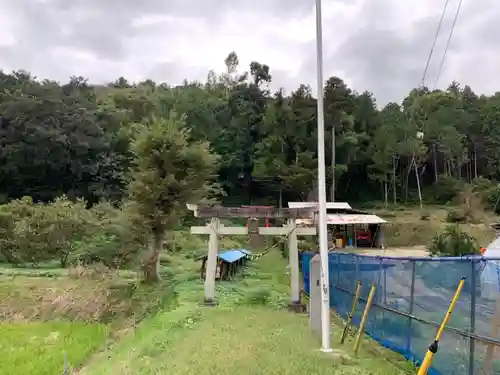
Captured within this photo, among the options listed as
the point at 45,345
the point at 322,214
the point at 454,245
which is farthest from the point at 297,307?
the point at 454,245

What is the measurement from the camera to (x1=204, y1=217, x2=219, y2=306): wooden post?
41.5 feet

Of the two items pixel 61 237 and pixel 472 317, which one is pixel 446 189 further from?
pixel 472 317

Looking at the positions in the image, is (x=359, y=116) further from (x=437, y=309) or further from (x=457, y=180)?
(x=437, y=309)

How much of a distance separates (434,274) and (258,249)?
18.3 meters

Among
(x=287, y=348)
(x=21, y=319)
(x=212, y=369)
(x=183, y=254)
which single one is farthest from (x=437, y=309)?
(x=183, y=254)

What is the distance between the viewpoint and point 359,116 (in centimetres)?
4547

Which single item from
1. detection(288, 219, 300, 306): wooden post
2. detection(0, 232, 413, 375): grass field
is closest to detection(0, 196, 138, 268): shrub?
detection(0, 232, 413, 375): grass field

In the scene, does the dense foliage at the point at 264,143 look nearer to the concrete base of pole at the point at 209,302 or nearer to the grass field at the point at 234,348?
the concrete base of pole at the point at 209,302

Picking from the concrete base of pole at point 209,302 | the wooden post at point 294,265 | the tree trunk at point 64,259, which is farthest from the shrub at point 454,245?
the tree trunk at point 64,259

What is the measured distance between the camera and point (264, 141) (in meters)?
40.6

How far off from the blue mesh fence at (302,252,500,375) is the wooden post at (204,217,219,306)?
4.50 m

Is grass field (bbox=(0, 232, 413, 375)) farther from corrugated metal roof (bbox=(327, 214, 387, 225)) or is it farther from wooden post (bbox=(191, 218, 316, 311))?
corrugated metal roof (bbox=(327, 214, 387, 225))

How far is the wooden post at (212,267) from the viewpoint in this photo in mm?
12656

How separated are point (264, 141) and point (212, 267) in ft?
93.4
